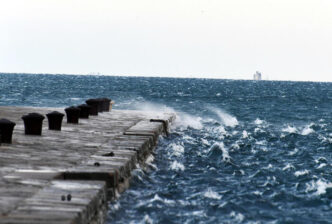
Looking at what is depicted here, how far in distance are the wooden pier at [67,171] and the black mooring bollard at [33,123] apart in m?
0.24

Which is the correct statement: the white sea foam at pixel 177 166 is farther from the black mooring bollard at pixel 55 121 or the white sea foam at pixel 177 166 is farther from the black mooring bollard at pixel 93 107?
the black mooring bollard at pixel 93 107

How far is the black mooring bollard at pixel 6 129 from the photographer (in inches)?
530

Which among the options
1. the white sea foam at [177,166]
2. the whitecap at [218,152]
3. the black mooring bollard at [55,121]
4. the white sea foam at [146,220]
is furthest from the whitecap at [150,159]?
the white sea foam at [146,220]

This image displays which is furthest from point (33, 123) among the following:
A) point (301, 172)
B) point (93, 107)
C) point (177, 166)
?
point (93, 107)

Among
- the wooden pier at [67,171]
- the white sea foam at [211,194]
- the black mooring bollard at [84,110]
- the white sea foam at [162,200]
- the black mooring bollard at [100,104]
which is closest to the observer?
the wooden pier at [67,171]

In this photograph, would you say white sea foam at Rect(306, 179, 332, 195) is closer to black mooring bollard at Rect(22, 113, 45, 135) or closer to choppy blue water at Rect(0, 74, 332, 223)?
choppy blue water at Rect(0, 74, 332, 223)

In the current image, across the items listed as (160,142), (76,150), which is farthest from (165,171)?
(160,142)

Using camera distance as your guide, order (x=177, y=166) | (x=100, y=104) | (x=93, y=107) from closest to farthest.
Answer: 1. (x=177, y=166)
2. (x=93, y=107)
3. (x=100, y=104)

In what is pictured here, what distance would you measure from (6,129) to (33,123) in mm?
2155

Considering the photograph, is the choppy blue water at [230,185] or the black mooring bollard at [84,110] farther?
the black mooring bollard at [84,110]

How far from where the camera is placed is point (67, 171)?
10.2 m

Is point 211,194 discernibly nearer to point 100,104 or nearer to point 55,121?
point 55,121

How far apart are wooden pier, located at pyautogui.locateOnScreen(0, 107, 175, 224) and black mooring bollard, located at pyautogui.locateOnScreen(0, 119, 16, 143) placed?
0.65 ft

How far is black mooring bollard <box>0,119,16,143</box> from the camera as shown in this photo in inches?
530
